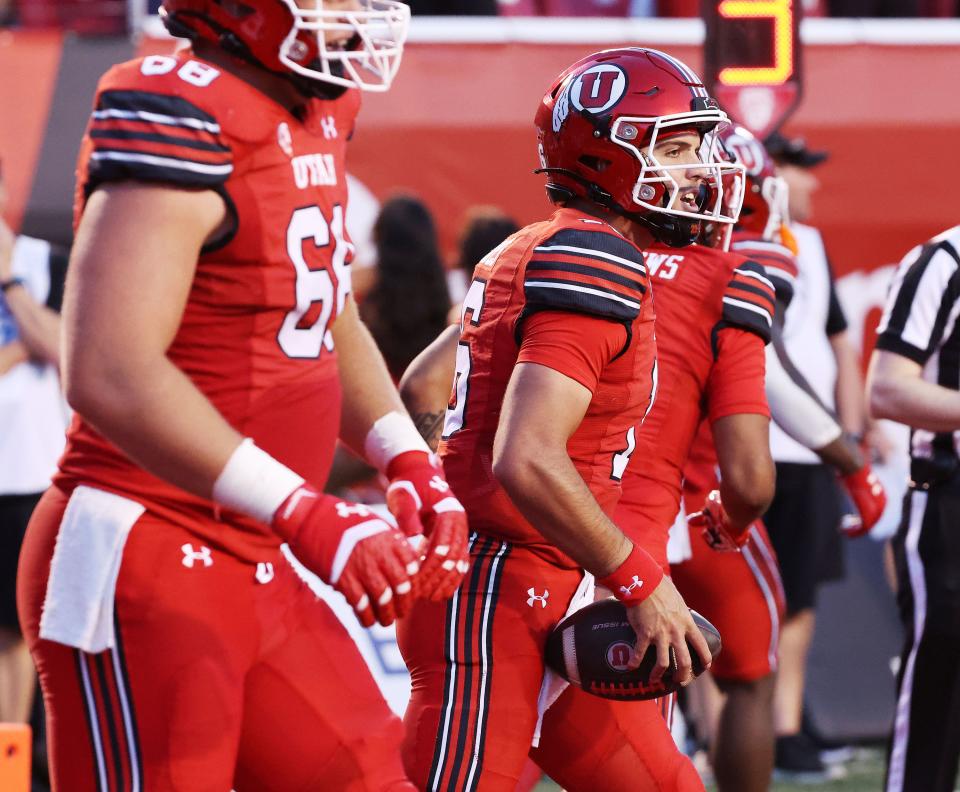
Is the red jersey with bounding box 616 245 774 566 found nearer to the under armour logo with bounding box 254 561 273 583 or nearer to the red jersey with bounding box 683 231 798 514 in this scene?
the red jersey with bounding box 683 231 798 514

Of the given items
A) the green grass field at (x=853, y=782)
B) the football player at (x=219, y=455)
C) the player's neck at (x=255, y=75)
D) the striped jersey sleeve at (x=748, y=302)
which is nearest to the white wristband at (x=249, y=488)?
the football player at (x=219, y=455)

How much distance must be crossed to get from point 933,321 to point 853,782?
213 cm

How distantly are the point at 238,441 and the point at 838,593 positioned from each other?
4.84m

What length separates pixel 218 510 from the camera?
8.39 ft

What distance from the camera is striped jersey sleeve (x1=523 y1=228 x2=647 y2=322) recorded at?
9.59 ft

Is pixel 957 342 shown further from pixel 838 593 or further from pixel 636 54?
pixel 838 593

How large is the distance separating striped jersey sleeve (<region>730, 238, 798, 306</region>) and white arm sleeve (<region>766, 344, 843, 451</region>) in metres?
0.29

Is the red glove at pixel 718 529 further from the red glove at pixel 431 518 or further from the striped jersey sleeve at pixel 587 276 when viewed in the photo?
the red glove at pixel 431 518

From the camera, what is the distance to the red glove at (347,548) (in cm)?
236

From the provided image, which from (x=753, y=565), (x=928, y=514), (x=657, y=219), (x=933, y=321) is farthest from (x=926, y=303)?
(x=657, y=219)

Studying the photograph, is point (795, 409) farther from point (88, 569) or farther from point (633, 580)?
point (88, 569)

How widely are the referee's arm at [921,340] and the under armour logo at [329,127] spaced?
2075 mm

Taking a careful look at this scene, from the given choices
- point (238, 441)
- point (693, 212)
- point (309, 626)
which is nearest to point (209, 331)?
point (238, 441)

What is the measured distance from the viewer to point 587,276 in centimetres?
293
